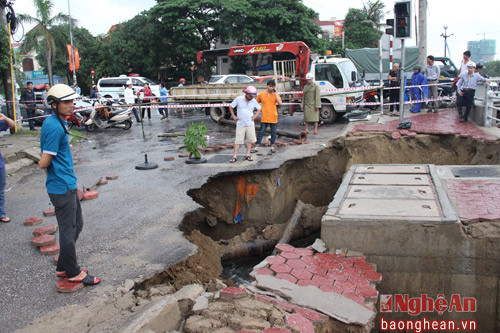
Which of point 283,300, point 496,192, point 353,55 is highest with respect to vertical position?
point 353,55

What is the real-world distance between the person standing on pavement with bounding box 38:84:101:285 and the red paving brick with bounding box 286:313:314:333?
1.93m

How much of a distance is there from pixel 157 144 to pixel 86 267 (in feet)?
27.0

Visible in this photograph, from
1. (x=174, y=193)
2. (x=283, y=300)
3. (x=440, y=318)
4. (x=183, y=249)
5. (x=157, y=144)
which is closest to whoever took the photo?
(x=283, y=300)

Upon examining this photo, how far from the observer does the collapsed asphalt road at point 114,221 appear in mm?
4027

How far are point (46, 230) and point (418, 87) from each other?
12.2 meters

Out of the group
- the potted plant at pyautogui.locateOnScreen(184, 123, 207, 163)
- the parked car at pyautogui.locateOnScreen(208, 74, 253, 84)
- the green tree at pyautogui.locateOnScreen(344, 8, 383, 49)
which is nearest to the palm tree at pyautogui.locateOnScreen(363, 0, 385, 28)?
the green tree at pyautogui.locateOnScreen(344, 8, 383, 49)

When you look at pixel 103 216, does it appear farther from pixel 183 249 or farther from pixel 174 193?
pixel 183 249

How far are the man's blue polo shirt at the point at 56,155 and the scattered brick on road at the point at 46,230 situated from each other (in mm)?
1681

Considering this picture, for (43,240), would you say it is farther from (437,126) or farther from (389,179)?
(437,126)

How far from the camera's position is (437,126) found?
34.7 feet

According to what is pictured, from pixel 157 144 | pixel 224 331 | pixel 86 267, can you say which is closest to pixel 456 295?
pixel 224 331

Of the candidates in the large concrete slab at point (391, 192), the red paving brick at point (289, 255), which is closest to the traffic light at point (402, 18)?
the large concrete slab at point (391, 192)

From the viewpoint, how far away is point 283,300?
3.92m

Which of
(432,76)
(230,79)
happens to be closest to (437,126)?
(432,76)
